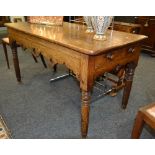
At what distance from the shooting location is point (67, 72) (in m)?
2.82

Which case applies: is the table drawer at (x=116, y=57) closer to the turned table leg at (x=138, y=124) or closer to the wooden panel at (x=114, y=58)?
the wooden panel at (x=114, y=58)

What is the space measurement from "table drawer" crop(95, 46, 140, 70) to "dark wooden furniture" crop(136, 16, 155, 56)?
210cm

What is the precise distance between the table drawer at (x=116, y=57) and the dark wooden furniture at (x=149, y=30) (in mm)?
2102

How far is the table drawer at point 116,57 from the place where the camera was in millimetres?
1272

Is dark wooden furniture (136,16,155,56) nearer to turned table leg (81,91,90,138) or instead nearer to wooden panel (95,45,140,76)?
wooden panel (95,45,140,76)

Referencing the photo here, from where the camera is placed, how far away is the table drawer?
1.27 m

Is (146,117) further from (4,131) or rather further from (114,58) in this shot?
(4,131)

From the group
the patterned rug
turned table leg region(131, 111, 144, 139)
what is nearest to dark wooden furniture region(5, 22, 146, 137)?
turned table leg region(131, 111, 144, 139)

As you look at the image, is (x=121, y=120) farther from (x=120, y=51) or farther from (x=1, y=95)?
(x=1, y=95)

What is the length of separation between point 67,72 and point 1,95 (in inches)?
40.1

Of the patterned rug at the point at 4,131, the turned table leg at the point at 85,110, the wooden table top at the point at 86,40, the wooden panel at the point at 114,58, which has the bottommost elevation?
the patterned rug at the point at 4,131

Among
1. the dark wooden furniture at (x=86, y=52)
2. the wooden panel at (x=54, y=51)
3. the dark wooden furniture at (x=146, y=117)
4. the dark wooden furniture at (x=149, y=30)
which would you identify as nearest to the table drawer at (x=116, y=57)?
the dark wooden furniture at (x=86, y=52)
